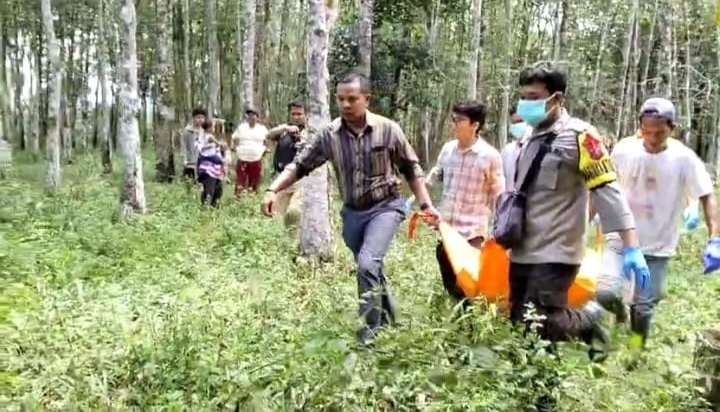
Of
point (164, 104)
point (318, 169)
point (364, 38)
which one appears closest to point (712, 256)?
point (318, 169)

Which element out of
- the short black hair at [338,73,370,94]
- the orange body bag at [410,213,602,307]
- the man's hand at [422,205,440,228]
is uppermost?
the short black hair at [338,73,370,94]

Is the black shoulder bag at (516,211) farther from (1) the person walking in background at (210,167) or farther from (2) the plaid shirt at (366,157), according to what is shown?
(1) the person walking in background at (210,167)

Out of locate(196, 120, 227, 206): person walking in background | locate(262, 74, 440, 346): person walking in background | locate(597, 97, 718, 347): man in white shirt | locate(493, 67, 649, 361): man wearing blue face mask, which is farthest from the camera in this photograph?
locate(196, 120, 227, 206): person walking in background

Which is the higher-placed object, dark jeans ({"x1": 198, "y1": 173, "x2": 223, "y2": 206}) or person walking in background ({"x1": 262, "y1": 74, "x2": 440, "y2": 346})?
person walking in background ({"x1": 262, "y1": 74, "x2": 440, "y2": 346})

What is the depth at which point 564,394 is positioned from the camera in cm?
355

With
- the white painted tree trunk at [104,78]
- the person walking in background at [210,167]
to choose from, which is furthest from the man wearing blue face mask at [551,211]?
the white painted tree trunk at [104,78]

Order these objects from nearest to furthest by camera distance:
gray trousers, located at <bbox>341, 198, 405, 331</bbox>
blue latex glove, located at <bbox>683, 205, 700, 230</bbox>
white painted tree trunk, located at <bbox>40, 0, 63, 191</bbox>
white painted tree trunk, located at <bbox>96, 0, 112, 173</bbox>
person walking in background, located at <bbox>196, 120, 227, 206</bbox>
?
gray trousers, located at <bbox>341, 198, 405, 331</bbox>, blue latex glove, located at <bbox>683, 205, 700, 230</bbox>, person walking in background, located at <bbox>196, 120, 227, 206</bbox>, white painted tree trunk, located at <bbox>40, 0, 63, 191</bbox>, white painted tree trunk, located at <bbox>96, 0, 112, 173</bbox>

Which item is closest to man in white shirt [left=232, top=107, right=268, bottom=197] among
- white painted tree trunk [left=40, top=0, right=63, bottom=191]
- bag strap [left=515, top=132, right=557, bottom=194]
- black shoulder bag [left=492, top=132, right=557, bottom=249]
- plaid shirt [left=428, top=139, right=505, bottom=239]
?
white painted tree trunk [left=40, top=0, right=63, bottom=191]

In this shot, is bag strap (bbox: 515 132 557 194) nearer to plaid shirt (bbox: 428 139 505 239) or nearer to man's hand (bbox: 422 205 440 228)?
man's hand (bbox: 422 205 440 228)

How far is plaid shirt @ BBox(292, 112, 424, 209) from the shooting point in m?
4.82

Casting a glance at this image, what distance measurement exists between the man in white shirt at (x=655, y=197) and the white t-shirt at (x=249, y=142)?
8.36m

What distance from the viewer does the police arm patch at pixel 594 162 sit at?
3799 millimetres

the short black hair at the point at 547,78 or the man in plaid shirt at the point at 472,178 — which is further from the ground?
the short black hair at the point at 547,78

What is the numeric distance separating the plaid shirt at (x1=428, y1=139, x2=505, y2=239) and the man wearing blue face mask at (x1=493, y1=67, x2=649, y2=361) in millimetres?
1516
